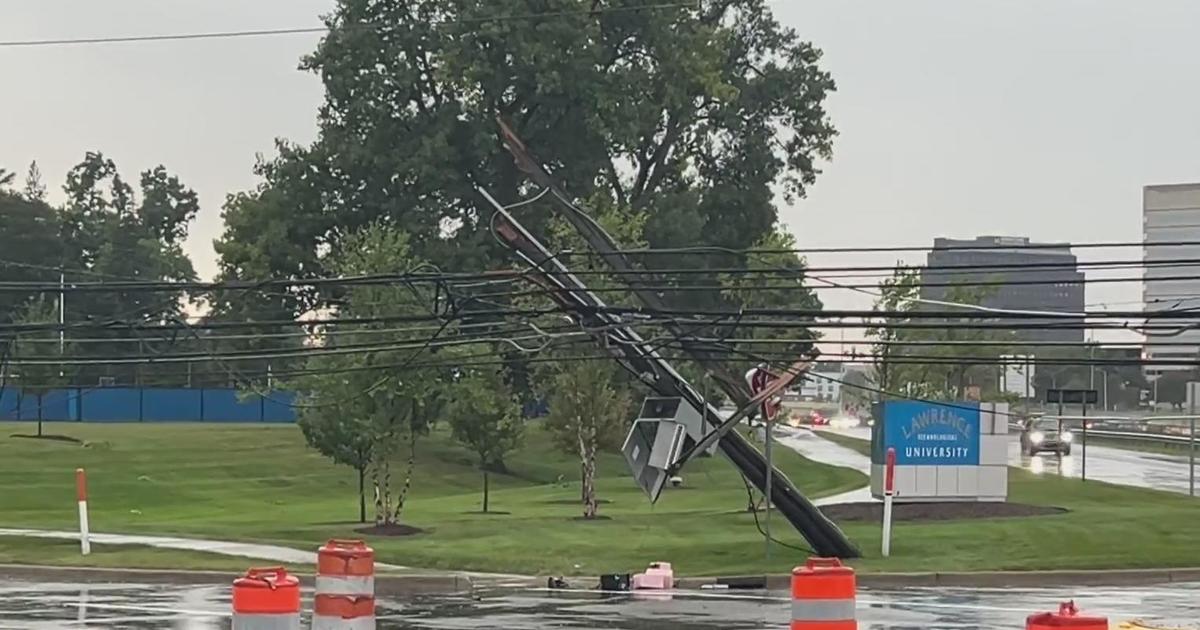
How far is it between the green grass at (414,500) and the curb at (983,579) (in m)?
1.14

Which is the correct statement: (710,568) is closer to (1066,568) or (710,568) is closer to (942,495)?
(1066,568)

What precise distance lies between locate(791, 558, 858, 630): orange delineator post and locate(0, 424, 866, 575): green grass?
479 inches

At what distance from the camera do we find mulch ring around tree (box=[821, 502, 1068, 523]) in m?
29.0

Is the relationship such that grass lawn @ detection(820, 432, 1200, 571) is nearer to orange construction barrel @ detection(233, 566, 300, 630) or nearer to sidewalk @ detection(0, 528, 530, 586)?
sidewalk @ detection(0, 528, 530, 586)

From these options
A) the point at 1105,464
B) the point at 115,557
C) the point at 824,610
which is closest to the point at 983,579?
the point at 115,557

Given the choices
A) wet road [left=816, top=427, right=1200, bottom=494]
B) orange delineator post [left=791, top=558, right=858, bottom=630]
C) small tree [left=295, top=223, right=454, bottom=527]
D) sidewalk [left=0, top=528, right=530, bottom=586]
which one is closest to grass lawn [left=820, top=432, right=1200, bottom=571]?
sidewalk [left=0, top=528, right=530, bottom=586]

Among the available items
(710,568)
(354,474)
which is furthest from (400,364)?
(354,474)

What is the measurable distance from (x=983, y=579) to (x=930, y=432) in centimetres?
865

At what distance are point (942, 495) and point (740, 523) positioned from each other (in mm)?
3826

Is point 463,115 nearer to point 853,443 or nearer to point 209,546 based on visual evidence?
point 853,443

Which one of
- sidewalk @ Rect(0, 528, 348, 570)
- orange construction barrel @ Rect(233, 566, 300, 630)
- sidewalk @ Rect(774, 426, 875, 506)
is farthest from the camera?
sidewalk @ Rect(774, 426, 875, 506)

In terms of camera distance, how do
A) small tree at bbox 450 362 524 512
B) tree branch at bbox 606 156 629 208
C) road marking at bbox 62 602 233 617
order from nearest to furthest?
road marking at bbox 62 602 233 617
small tree at bbox 450 362 524 512
tree branch at bbox 606 156 629 208

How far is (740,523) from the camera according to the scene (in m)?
29.3

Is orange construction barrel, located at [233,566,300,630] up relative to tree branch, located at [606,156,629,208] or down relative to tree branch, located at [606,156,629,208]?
down
